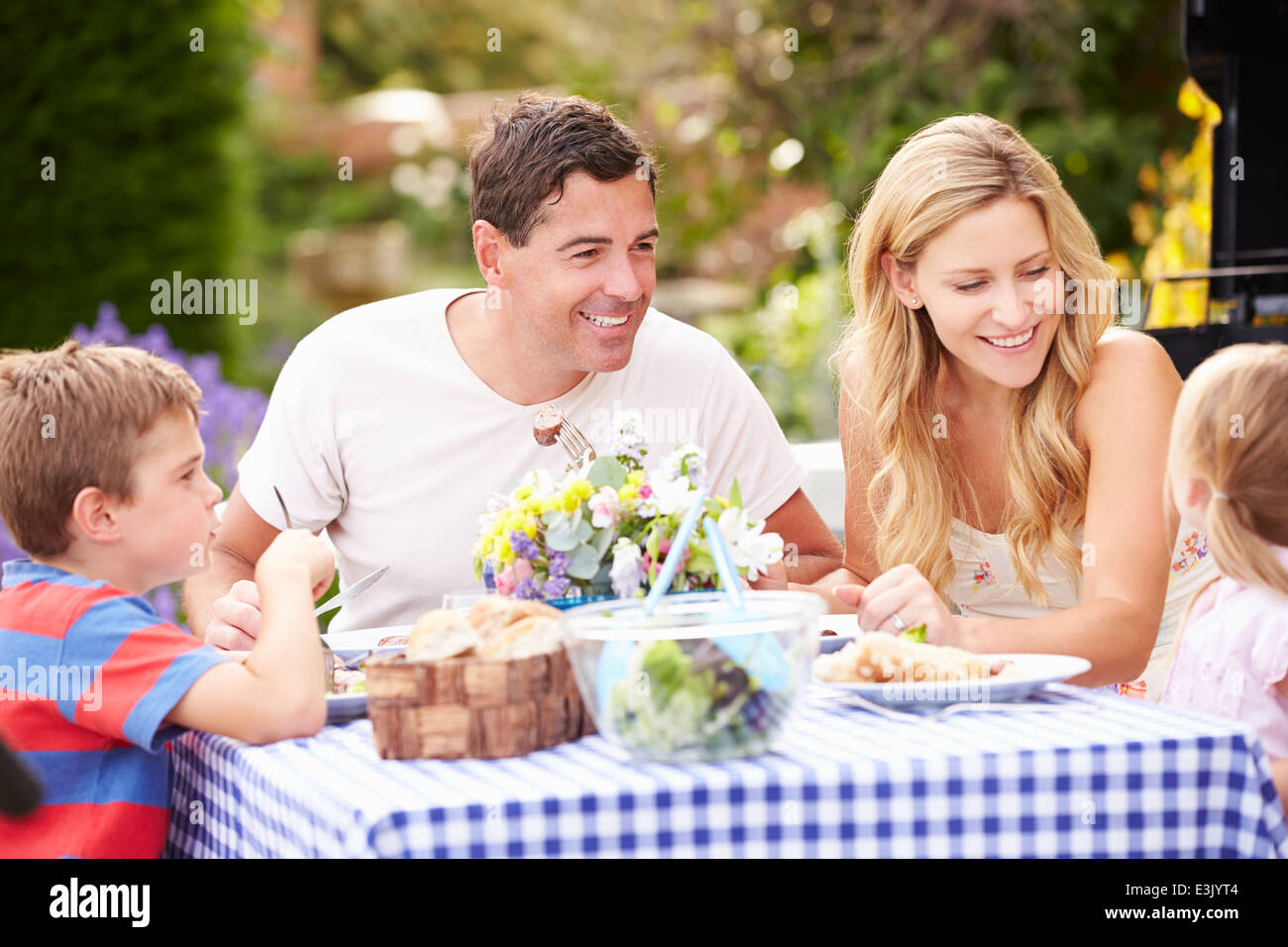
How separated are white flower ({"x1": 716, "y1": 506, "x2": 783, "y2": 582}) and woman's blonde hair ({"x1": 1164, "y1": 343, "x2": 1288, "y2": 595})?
60 centimetres

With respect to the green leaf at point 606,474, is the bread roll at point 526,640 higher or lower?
lower

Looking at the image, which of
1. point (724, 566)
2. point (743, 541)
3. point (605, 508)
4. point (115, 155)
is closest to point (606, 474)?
point (605, 508)

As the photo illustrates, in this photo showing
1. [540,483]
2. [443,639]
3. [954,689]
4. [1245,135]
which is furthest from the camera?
[1245,135]

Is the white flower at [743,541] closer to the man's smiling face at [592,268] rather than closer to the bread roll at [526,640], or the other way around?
the bread roll at [526,640]

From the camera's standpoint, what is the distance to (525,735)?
155 centimetres

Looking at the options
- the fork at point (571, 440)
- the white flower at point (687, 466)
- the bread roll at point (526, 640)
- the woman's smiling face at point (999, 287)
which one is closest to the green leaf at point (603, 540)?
the white flower at point (687, 466)

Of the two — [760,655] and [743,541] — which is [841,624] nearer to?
[743,541]

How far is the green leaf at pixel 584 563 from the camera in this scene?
6.01 ft

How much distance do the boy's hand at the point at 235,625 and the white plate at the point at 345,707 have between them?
303 mm

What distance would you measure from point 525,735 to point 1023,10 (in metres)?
7.52

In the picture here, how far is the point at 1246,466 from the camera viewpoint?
6.11 feet

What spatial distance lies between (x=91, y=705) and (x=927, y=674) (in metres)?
1.00
